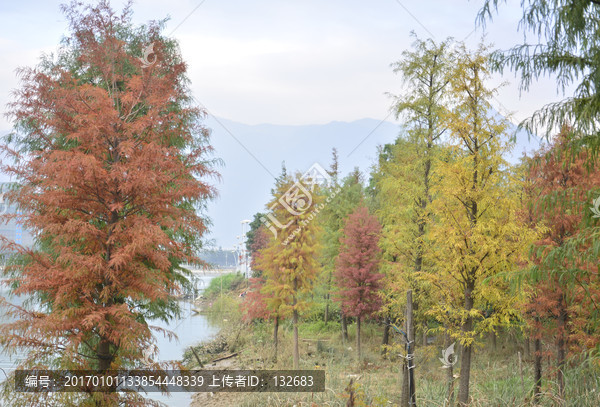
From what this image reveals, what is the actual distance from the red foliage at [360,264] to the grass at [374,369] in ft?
6.77

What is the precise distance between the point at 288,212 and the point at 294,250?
1.21 m

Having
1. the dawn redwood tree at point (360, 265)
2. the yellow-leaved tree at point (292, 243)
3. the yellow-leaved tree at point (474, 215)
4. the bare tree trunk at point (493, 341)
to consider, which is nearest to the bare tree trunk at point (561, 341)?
the yellow-leaved tree at point (474, 215)

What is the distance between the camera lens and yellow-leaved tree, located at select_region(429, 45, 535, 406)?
29.3 feet

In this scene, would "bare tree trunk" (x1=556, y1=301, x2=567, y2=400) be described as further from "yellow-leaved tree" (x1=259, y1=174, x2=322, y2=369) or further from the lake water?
Answer: the lake water

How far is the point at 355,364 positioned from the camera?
18.0 m

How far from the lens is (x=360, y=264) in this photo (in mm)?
19156

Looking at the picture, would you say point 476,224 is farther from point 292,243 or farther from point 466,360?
point 292,243

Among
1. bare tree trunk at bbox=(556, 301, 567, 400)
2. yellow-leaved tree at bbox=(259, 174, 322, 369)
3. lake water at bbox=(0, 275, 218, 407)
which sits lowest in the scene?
lake water at bbox=(0, 275, 218, 407)

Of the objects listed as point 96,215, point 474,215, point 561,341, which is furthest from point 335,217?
point 96,215

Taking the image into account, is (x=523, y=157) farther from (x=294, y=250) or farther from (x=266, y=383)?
(x=266, y=383)

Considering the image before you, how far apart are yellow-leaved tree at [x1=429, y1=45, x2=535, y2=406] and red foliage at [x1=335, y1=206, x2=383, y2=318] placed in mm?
8819

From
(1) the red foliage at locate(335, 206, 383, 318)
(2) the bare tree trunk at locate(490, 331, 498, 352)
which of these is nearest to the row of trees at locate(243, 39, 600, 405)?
(1) the red foliage at locate(335, 206, 383, 318)

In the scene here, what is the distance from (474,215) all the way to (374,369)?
32.3 ft

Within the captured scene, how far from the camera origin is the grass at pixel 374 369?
951 centimetres
